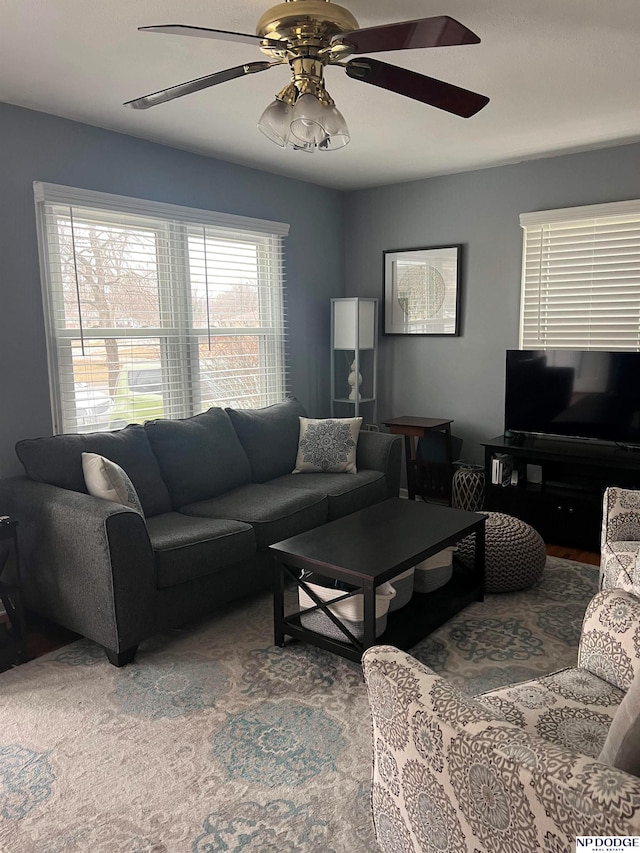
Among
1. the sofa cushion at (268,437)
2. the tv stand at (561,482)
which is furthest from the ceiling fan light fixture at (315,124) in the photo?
the tv stand at (561,482)

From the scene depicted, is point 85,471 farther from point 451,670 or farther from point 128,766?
point 451,670

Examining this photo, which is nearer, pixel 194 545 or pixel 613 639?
pixel 613 639

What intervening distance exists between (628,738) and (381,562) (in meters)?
1.53

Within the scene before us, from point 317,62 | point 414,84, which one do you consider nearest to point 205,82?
point 317,62

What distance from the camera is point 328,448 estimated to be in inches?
165

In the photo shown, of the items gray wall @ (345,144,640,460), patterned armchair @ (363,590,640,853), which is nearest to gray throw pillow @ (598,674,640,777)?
patterned armchair @ (363,590,640,853)

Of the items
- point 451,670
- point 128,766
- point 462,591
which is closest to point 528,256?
point 462,591

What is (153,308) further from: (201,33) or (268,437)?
(201,33)

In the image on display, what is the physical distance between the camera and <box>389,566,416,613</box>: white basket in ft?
9.37

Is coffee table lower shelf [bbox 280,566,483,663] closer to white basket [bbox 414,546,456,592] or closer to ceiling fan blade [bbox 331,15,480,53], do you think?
white basket [bbox 414,546,456,592]

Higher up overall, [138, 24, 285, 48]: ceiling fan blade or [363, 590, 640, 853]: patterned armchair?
[138, 24, 285, 48]: ceiling fan blade

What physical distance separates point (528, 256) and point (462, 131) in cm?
113

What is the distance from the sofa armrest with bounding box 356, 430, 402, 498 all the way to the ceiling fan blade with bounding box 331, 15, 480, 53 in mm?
2722

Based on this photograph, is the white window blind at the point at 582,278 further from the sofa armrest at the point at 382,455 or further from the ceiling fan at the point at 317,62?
the ceiling fan at the point at 317,62
